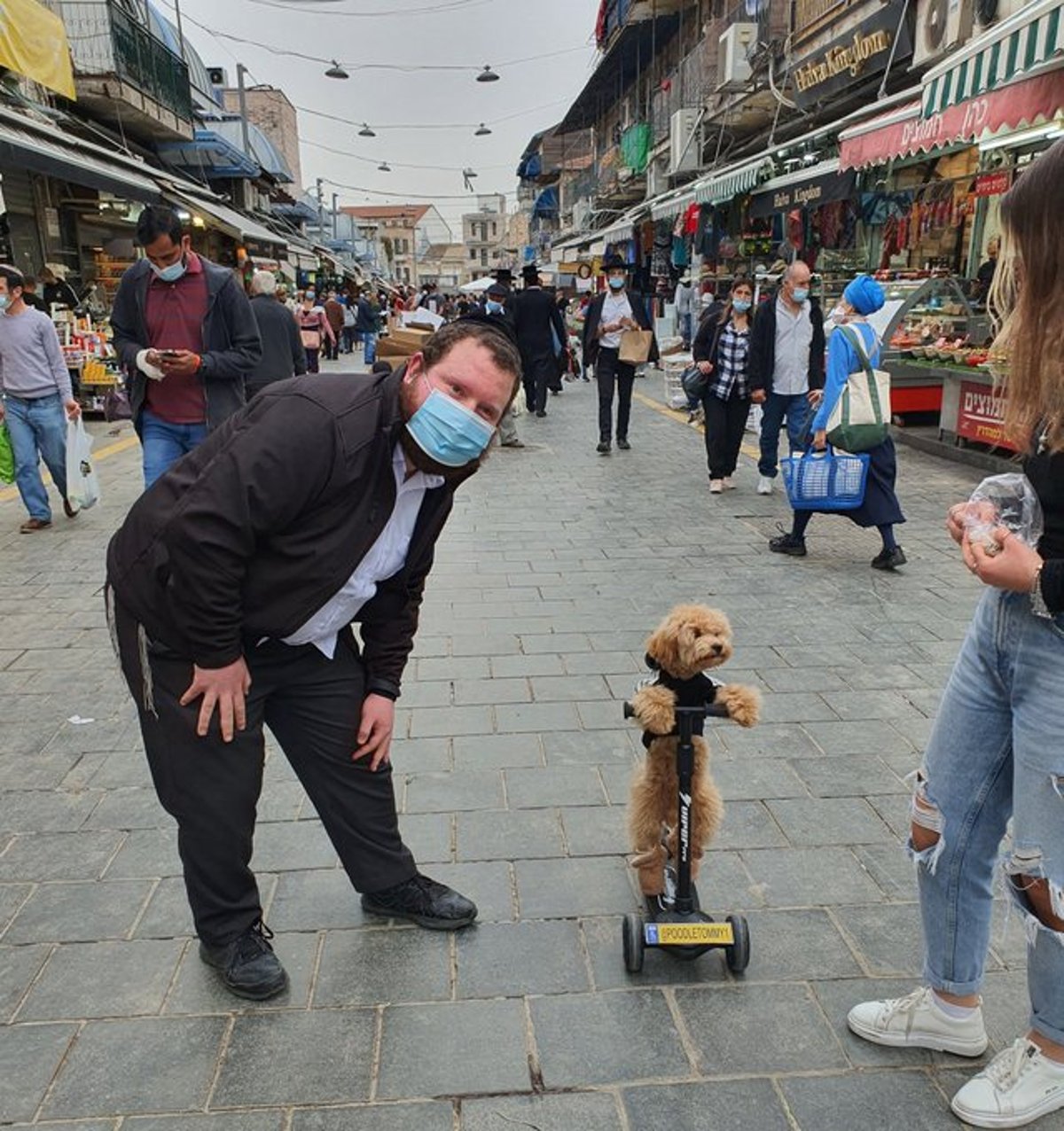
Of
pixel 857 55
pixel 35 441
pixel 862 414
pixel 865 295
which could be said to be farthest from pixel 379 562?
pixel 857 55

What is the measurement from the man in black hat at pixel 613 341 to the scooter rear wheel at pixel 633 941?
315 inches

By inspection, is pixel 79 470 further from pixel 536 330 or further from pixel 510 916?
pixel 536 330

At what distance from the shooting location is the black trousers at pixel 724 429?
25.4ft

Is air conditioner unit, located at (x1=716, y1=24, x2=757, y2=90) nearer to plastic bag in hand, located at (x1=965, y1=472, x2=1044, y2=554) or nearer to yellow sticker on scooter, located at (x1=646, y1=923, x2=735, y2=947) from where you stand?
plastic bag in hand, located at (x1=965, y1=472, x2=1044, y2=554)

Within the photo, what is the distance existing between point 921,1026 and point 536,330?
10.6 metres

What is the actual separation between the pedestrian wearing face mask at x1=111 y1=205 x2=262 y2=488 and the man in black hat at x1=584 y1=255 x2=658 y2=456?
5359mm

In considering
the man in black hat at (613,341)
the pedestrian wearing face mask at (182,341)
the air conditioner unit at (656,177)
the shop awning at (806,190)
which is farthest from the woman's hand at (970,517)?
the air conditioner unit at (656,177)

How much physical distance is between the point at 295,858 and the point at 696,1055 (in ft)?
4.62

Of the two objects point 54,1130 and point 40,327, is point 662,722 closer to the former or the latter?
point 54,1130

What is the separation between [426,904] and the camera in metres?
2.56

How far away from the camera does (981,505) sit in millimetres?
1720

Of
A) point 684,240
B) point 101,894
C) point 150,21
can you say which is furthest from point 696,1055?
point 150,21

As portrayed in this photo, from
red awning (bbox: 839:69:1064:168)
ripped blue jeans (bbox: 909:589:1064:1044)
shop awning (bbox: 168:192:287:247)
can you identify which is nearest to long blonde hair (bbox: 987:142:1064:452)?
ripped blue jeans (bbox: 909:589:1064:1044)

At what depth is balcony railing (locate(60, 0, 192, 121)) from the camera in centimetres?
1568
